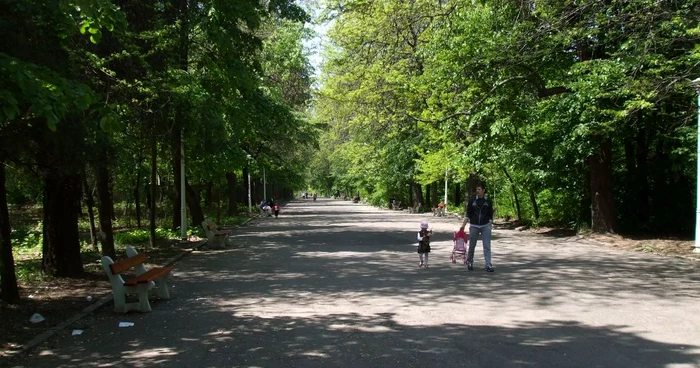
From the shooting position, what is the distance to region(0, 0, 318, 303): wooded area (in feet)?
16.2

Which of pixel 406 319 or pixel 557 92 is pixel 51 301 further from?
pixel 557 92

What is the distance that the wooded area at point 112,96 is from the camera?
4.93 meters

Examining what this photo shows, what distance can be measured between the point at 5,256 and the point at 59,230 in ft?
8.60

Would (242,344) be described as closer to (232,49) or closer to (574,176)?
(232,49)

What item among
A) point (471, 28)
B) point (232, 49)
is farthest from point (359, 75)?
point (232, 49)

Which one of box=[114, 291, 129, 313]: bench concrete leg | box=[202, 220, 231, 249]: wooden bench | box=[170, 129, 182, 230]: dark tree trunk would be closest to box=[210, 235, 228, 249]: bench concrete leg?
box=[202, 220, 231, 249]: wooden bench

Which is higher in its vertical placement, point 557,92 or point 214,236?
point 557,92

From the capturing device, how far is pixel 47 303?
312 inches

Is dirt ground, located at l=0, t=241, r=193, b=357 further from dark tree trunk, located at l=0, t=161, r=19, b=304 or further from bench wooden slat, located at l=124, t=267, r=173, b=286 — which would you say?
bench wooden slat, located at l=124, t=267, r=173, b=286

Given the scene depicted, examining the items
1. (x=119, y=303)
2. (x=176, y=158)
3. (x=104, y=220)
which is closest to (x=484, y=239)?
(x=119, y=303)

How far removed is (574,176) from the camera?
65.8 feet

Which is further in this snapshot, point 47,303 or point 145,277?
point 47,303

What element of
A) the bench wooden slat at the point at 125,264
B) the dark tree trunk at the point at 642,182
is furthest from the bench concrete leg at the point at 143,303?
the dark tree trunk at the point at 642,182

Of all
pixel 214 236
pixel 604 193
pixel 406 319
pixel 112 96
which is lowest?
pixel 406 319
